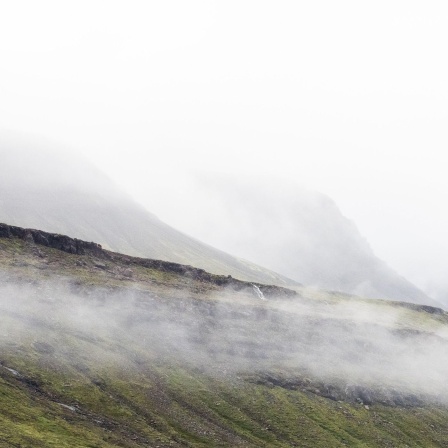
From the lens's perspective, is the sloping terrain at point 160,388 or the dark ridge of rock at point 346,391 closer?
the sloping terrain at point 160,388

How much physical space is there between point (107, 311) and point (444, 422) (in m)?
132

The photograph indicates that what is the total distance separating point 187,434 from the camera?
117938 millimetres

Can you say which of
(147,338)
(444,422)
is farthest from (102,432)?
(444,422)

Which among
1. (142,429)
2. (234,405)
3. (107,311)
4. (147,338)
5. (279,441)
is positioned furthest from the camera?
(107,311)

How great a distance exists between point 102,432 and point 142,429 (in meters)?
10.6

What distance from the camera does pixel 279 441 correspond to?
427 ft

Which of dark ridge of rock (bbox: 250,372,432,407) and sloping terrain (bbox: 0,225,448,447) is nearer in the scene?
A: sloping terrain (bbox: 0,225,448,447)

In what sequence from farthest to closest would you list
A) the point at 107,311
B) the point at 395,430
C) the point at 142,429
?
the point at 107,311 → the point at 395,430 → the point at 142,429

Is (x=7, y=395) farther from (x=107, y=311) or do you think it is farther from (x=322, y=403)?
(x=322, y=403)

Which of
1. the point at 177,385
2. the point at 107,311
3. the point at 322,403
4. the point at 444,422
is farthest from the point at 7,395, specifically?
the point at 444,422

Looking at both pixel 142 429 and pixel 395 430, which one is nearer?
pixel 142 429

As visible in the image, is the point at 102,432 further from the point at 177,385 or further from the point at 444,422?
the point at 444,422

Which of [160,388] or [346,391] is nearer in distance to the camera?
[160,388]

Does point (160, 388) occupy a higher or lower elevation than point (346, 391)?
lower
